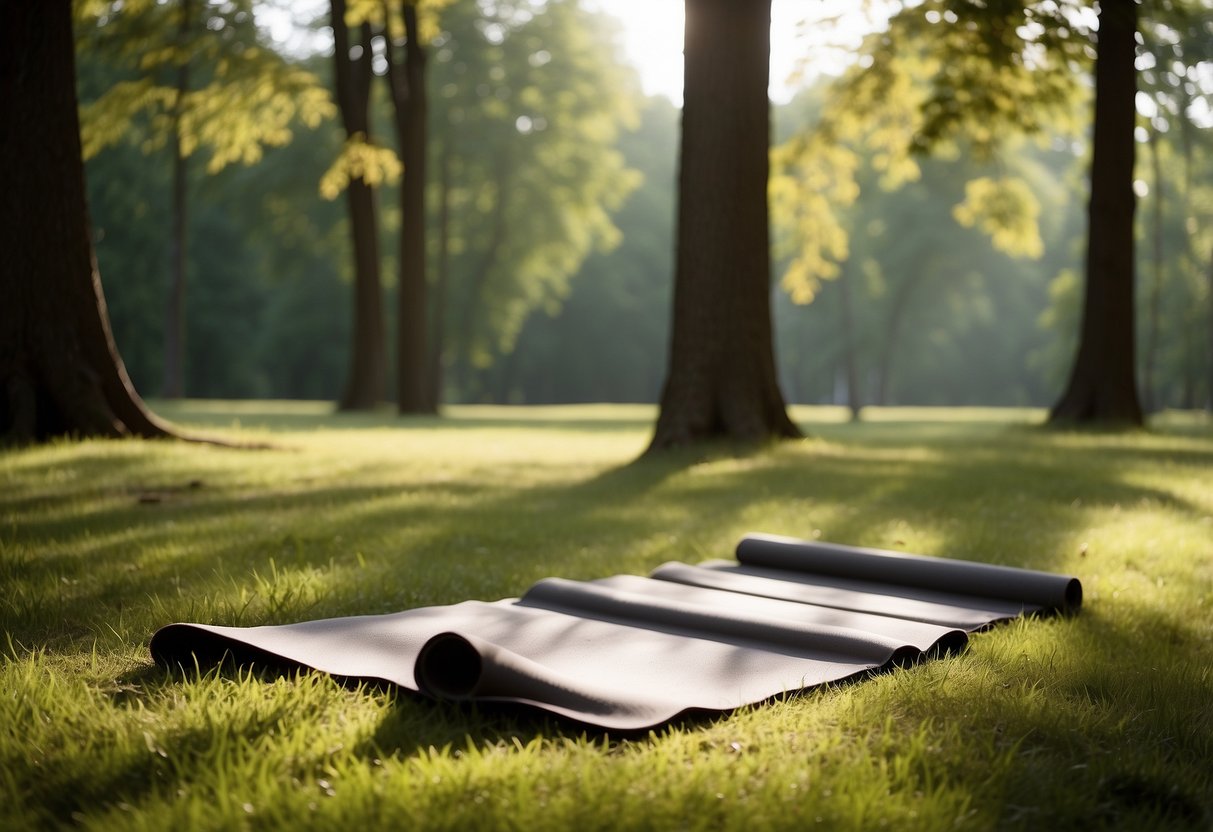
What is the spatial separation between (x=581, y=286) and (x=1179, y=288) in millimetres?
29890

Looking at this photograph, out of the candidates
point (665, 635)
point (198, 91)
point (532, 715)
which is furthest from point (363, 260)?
point (532, 715)

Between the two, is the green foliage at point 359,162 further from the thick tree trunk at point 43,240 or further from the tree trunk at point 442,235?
the tree trunk at point 442,235

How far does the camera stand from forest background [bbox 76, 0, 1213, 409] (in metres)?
Result: 23.2

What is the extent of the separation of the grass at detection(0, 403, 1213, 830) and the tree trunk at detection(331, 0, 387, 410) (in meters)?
15.0

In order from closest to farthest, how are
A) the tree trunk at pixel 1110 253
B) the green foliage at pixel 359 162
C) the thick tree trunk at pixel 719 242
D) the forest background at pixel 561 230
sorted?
the thick tree trunk at pixel 719 242 → the tree trunk at pixel 1110 253 → the green foliage at pixel 359 162 → the forest background at pixel 561 230

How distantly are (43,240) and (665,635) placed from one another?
8.43 m

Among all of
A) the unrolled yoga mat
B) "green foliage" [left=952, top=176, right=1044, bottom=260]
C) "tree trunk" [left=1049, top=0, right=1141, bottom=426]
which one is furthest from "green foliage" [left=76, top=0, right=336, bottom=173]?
the unrolled yoga mat

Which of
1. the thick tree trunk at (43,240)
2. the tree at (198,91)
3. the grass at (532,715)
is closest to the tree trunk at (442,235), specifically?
the tree at (198,91)

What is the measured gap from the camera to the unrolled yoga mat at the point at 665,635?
11.1 ft

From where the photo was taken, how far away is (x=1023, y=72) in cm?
1559

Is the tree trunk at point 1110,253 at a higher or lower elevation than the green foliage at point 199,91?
lower

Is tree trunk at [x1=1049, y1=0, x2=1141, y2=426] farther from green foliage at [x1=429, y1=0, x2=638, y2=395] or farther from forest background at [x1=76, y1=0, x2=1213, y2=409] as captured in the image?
green foliage at [x1=429, y1=0, x2=638, y2=395]

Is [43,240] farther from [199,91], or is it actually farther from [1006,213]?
[1006,213]

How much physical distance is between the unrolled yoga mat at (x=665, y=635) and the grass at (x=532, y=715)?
119mm
